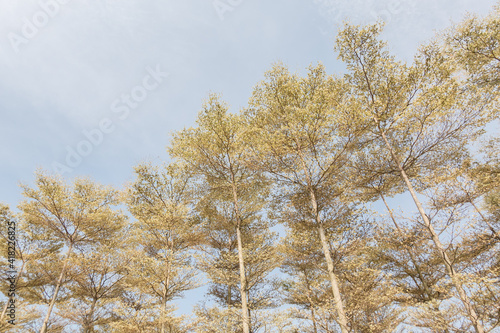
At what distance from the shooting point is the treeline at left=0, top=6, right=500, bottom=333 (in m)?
7.12

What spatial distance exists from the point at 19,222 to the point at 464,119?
20186 mm

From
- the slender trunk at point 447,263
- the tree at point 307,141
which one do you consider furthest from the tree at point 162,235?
the slender trunk at point 447,263

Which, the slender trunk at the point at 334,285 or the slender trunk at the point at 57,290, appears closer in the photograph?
the slender trunk at the point at 334,285

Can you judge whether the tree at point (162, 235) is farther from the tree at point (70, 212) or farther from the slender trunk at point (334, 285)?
the slender trunk at point (334, 285)

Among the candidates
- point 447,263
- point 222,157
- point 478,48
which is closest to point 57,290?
point 222,157

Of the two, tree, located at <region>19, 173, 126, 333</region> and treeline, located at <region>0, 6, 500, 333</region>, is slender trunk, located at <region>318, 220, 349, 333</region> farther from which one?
tree, located at <region>19, 173, 126, 333</region>

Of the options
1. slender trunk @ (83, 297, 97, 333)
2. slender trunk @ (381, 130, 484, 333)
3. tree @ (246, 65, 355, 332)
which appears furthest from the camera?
slender trunk @ (83, 297, 97, 333)

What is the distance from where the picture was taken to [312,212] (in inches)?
356

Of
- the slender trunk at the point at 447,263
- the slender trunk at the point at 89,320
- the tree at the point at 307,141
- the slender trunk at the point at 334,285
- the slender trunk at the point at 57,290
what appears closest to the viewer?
the slender trunk at the point at 447,263

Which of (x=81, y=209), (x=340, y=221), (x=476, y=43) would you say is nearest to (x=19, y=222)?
(x=81, y=209)

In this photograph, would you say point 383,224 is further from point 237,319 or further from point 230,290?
point 230,290

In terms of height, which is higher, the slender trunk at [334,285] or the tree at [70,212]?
the tree at [70,212]

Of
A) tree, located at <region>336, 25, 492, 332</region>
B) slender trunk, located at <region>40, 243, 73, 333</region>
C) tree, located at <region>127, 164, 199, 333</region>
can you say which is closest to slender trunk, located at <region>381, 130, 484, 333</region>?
tree, located at <region>336, 25, 492, 332</region>

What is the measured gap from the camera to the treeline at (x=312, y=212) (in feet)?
23.4
